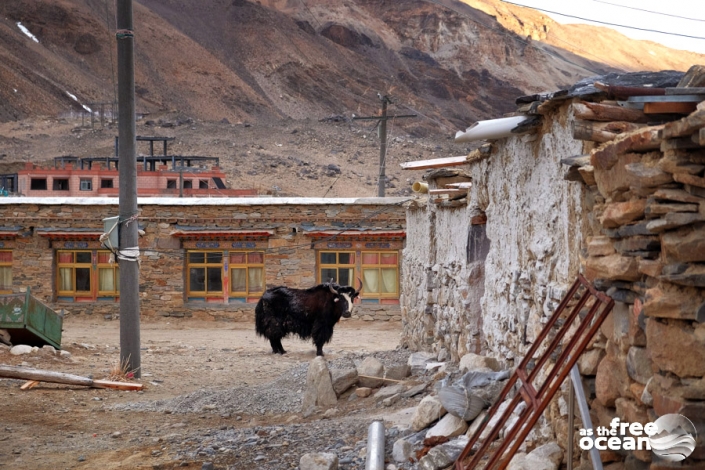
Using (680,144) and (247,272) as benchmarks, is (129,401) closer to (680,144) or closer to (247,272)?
(680,144)

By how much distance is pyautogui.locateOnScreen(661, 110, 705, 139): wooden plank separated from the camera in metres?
3.04

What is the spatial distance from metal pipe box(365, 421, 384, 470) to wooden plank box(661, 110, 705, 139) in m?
3.07

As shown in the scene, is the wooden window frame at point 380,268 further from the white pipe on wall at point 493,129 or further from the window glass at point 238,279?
the white pipe on wall at point 493,129

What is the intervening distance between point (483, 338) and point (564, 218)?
2.74m

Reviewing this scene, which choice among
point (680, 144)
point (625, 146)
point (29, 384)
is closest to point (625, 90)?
point (625, 146)

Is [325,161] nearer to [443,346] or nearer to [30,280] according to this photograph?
[30,280]

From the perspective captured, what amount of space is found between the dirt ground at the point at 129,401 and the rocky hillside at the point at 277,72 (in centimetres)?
2881

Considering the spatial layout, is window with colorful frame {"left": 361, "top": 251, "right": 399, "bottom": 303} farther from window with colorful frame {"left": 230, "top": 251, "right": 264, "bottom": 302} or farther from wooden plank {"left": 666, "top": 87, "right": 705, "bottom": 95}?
wooden plank {"left": 666, "top": 87, "right": 705, "bottom": 95}

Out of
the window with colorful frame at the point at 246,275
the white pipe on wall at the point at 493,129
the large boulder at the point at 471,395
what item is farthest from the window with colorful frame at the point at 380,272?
the large boulder at the point at 471,395

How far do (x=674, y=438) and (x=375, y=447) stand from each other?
9.20 ft

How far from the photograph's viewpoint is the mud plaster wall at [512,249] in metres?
5.14

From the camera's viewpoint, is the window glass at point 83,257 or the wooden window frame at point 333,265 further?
the window glass at point 83,257

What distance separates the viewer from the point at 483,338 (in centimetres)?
762

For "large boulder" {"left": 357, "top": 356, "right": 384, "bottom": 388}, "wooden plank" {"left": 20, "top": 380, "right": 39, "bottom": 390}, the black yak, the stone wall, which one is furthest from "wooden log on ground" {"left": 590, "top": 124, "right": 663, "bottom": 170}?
the black yak
